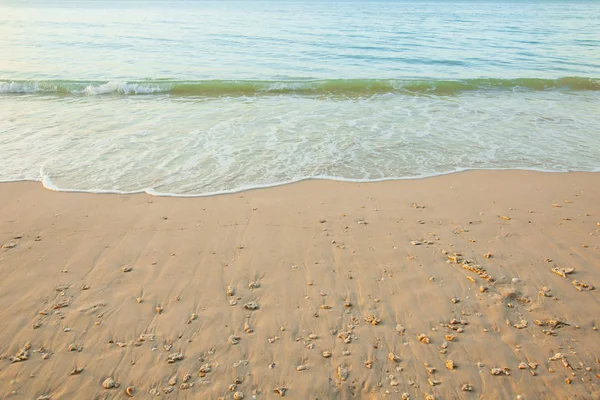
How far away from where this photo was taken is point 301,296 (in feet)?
13.6

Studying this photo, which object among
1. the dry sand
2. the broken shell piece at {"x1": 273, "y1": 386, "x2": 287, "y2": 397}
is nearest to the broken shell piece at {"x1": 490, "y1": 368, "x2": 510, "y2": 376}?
the dry sand

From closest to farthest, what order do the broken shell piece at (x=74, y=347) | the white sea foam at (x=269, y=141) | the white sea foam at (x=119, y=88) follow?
the broken shell piece at (x=74, y=347)
the white sea foam at (x=269, y=141)
the white sea foam at (x=119, y=88)

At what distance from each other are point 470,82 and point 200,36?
59.4 feet

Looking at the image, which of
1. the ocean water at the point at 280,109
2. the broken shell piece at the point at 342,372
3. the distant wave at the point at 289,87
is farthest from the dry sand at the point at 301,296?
the distant wave at the point at 289,87

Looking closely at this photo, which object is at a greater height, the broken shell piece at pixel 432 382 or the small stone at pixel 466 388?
the broken shell piece at pixel 432 382

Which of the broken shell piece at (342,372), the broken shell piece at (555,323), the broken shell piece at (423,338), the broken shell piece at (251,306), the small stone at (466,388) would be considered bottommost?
the small stone at (466,388)

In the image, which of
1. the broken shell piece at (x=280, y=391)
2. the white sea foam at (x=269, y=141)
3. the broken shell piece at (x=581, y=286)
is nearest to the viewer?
the broken shell piece at (x=280, y=391)

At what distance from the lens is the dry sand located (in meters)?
3.25

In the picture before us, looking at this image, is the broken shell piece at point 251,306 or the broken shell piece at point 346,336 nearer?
the broken shell piece at point 346,336

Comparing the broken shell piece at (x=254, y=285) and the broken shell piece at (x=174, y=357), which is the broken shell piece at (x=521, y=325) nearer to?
the broken shell piece at (x=254, y=285)

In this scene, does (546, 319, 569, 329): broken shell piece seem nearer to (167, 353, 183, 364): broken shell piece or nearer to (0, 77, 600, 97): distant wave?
(167, 353, 183, 364): broken shell piece

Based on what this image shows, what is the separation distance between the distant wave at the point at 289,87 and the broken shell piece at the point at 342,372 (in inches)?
467

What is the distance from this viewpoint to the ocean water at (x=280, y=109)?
748cm

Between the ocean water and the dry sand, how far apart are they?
1.26 meters
